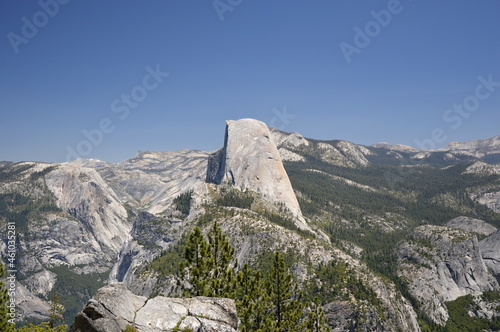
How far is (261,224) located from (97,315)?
483ft

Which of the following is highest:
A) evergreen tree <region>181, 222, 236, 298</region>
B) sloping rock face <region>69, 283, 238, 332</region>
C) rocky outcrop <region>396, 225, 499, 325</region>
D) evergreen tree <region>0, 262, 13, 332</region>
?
rocky outcrop <region>396, 225, 499, 325</region>

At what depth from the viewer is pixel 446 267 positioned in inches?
7111

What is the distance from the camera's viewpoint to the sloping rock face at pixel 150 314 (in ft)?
68.8

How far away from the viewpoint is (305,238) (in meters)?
162

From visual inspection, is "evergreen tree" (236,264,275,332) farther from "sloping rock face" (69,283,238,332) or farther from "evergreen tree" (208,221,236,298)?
"sloping rock face" (69,283,238,332)

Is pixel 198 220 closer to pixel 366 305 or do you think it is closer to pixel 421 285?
pixel 366 305

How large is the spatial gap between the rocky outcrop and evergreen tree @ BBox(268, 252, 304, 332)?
478 ft

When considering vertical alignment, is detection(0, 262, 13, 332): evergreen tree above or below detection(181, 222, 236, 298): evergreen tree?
below

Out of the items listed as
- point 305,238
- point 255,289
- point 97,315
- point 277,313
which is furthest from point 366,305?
point 97,315

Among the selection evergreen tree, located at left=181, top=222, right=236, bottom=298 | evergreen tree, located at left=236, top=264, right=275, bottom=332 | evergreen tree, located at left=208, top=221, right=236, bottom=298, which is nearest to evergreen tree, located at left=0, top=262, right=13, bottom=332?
evergreen tree, located at left=181, top=222, right=236, bottom=298

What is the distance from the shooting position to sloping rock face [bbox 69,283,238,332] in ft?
68.8

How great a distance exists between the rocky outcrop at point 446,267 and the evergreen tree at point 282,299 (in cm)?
14568

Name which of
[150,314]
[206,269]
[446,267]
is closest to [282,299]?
[206,269]

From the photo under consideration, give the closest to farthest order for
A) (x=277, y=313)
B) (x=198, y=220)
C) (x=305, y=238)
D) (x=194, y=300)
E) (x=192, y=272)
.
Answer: (x=194, y=300) < (x=192, y=272) < (x=277, y=313) < (x=305, y=238) < (x=198, y=220)
